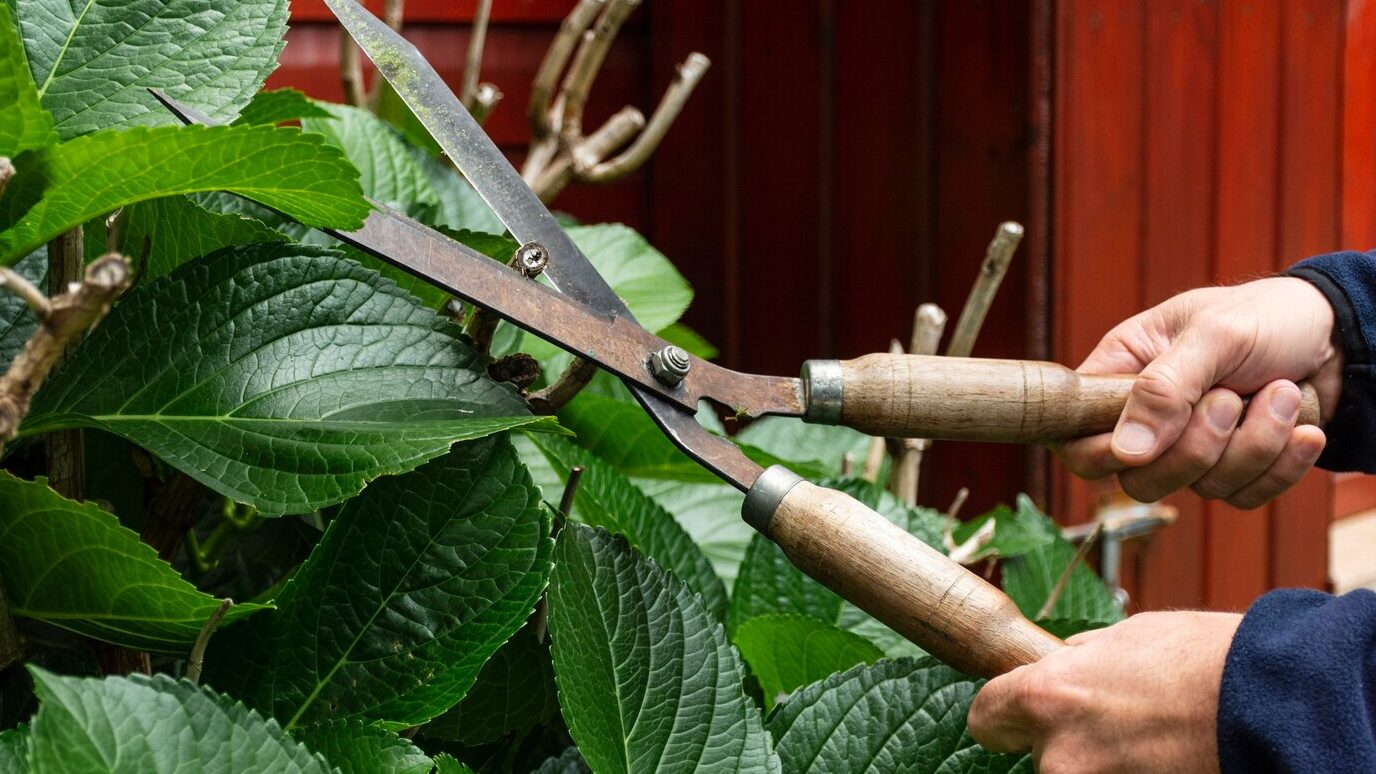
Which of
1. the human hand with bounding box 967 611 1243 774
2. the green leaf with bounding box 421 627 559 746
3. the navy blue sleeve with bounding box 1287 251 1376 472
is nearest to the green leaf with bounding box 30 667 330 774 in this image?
the green leaf with bounding box 421 627 559 746

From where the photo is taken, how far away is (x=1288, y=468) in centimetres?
70

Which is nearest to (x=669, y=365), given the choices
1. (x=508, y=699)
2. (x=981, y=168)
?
(x=508, y=699)

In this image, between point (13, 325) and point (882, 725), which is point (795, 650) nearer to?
point (882, 725)

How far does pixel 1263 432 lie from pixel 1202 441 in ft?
0.11

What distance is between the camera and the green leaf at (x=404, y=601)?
1.48 feet

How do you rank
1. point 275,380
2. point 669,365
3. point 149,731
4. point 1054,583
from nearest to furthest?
1. point 149,731
2. point 275,380
3. point 669,365
4. point 1054,583

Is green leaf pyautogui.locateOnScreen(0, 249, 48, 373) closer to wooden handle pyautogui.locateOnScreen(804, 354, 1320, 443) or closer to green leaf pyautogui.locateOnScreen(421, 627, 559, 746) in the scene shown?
green leaf pyautogui.locateOnScreen(421, 627, 559, 746)

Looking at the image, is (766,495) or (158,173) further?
(766,495)

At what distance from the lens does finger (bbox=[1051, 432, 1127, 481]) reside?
0.66 meters

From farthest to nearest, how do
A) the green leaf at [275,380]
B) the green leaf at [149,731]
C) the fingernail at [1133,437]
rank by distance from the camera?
the fingernail at [1133,437] → the green leaf at [275,380] → the green leaf at [149,731]

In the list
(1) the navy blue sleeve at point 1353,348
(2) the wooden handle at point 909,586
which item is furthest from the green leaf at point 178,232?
(1) the navy blue sleeve at point 1353,348

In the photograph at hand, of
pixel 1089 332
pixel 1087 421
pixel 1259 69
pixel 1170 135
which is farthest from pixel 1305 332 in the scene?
pixel 1259 69

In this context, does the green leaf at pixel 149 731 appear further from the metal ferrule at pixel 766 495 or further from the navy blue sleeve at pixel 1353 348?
the navy blue sleeve at pixel 1353 348

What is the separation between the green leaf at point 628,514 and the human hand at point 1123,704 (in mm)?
164
